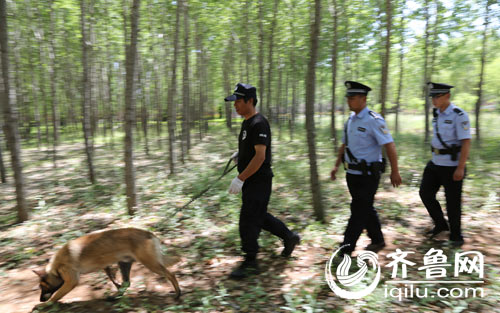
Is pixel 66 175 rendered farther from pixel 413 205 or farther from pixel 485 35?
pixel 485 35

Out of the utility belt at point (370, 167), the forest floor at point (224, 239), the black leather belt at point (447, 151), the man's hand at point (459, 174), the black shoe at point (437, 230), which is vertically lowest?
the forest floor at point (224, 239)

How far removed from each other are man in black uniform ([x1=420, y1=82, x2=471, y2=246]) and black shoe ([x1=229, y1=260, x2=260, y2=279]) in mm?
2624

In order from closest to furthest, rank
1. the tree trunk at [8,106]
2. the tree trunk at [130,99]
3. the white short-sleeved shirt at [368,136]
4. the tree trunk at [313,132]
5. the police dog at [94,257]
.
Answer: the police dog at [94,257] < the white short-sleeved shirt at [368,136] < the tree trunk at [313,132] < the tree trunk at [8,106] < the tree trunk at [130,99]

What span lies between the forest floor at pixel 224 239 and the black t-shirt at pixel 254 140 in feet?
4.25

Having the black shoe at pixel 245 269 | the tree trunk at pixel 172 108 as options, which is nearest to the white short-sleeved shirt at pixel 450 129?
the black shoe at pixel 245 269

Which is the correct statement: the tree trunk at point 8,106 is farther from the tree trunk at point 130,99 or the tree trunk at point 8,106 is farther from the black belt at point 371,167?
the black belt at point 371,167

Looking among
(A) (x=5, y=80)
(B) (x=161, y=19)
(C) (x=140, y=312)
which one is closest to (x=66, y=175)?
(A) (x=5, y=80)

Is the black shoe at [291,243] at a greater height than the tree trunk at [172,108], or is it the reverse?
the tree trunk at [172,108]

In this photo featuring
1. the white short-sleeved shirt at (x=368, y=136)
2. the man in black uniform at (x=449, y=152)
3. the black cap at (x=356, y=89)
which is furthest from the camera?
the man in black uniform at (x=449, y=152)

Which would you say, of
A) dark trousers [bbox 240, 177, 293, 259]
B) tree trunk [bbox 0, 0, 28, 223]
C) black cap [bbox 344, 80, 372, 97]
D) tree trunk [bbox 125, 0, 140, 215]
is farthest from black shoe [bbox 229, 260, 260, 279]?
tree trunk [bbox 0, 0, 28, 223]

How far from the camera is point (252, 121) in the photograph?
3512mm

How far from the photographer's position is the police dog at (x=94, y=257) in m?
3.03

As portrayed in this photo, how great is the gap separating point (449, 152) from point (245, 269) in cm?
302

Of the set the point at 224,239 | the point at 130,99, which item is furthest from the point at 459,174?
the point at 130,99
